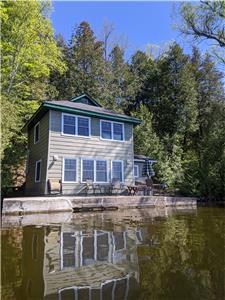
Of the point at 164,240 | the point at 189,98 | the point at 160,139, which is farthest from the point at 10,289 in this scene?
the point at 189,98

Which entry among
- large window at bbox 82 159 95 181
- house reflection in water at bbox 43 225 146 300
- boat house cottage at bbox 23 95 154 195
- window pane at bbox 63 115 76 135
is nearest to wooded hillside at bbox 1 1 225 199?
boat house cottage at bbox 23 95 154 195

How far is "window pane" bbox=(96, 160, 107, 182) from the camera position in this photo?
593 inches

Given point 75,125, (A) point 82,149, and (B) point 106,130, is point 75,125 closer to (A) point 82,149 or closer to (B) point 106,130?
(A) point 82,149

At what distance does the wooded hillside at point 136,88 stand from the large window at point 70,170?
12.2 ft

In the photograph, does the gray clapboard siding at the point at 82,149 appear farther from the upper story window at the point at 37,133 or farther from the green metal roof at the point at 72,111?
the upper story window at the point at 37,133

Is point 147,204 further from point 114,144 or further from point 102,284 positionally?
point 102,284

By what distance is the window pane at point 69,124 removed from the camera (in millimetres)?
14344

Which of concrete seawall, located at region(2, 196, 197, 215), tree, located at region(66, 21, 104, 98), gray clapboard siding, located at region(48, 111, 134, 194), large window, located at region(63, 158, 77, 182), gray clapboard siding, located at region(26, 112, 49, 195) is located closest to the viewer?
concrete seawall, located at region(2, 196, 197, 215)

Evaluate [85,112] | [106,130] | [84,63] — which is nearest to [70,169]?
[85,112]

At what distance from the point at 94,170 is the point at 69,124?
2747 mm

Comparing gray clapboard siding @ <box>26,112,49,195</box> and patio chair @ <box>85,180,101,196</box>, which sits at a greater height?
gray clapboard siding @ <box>26,112,49,195</box>

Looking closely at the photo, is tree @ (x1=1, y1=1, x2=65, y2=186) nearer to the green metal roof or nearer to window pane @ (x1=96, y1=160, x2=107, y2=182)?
the green metal roof

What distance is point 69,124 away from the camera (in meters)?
14.5

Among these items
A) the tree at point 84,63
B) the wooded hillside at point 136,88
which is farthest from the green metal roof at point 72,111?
the tree at point 84,63
